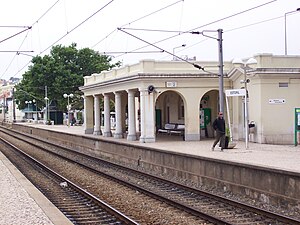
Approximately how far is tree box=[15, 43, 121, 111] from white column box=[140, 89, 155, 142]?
151 feet

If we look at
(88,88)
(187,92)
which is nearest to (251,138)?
(187,92)

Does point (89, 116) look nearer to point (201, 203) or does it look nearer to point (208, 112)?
point (208, 112)

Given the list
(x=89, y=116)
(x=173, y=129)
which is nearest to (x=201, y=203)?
(x=173, y=129)

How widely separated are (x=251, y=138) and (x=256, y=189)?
14278mm

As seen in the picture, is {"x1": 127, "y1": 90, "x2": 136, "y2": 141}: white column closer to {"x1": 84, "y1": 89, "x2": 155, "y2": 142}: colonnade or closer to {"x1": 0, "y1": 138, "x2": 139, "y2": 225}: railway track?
{"x1": 84, "y1": 89, "x2": 155, "y2": 142}: colonnade

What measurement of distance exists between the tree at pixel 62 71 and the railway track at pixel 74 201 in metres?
52.0

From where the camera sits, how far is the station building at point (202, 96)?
26656mm

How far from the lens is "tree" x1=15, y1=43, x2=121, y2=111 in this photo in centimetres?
7538

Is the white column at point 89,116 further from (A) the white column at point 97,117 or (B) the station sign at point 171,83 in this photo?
(B) the station sign at point 171,83

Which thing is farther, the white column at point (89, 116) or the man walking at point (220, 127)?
the white column at point (89, 116)

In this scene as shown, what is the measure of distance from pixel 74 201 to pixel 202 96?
17896 mm

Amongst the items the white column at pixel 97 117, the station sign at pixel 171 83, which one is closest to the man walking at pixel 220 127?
the station sign at pixel 171 83

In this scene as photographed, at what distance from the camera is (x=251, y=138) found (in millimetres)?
27844

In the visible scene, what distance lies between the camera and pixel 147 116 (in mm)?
30234
